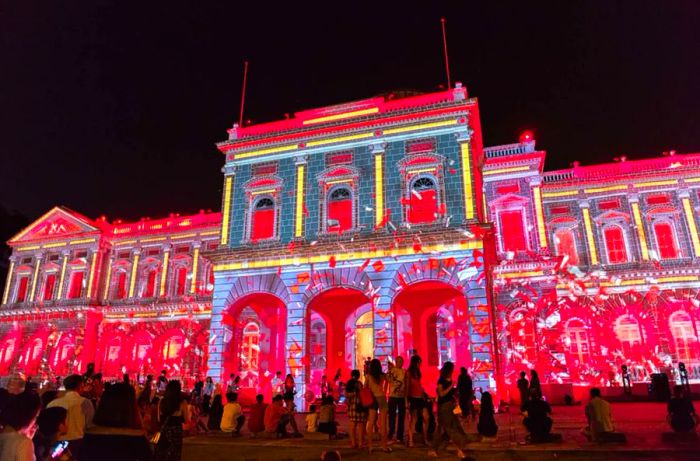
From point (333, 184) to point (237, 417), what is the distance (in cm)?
1033

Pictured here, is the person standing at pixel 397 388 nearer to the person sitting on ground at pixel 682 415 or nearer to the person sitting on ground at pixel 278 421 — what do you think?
the person sitting on ground at pixel 278 421

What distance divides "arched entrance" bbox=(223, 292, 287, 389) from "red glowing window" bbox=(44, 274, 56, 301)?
15762mm

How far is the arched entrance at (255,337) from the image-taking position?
19.2 m

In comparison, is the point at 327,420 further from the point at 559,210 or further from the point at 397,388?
the point at 559,210

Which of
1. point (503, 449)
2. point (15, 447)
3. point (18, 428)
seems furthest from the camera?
point (503, 449)

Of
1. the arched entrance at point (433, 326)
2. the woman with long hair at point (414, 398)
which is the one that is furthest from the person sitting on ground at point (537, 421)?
the arched entrance at point (433, 326)

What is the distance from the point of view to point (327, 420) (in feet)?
37.8

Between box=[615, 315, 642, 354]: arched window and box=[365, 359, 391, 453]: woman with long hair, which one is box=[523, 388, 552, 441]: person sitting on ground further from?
box=[615, 315, 642, 354]: arched window

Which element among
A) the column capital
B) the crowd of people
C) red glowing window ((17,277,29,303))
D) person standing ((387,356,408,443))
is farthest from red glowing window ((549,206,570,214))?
red glowing window ((17,277,29,303))

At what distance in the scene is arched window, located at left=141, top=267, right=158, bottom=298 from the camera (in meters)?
33.4

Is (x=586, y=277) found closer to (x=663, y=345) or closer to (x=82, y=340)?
(x=663, y=345)

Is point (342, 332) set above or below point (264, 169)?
below

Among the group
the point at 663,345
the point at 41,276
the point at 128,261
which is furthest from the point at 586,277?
the point at 41,276

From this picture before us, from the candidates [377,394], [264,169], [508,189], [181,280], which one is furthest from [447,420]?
[181,280]
